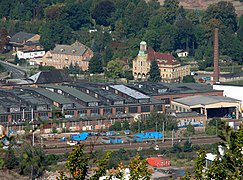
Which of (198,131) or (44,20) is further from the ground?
(44,20)

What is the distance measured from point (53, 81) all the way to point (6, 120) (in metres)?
7.58

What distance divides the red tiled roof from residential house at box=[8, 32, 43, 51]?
265 inches

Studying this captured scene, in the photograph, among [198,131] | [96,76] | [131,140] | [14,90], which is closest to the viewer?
[131,140]

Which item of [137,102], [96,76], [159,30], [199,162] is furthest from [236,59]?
[199,162]

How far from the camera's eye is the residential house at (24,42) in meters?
46.5

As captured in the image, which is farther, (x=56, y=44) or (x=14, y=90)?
(x=56, y=44)

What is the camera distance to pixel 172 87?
3541cm

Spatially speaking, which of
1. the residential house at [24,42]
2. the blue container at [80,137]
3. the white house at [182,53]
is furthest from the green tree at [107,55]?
the blue container at [80,137]

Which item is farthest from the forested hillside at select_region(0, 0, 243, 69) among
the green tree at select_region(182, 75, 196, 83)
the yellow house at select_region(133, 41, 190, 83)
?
the green tree at select_region(182, 75, 196, 83)

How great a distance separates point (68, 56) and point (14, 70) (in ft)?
9.61

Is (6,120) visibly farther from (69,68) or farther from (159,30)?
(159,30)

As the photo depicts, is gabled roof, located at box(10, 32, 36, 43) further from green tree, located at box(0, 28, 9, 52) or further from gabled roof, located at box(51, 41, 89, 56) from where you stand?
gabled roof, located at box(51, 41, 89, 56)

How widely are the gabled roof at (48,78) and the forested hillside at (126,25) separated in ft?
20.2

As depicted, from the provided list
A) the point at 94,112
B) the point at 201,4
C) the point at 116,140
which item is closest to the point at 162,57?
the point at 94,112
